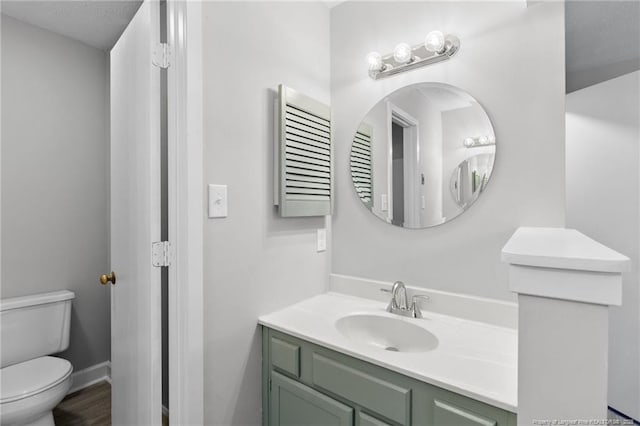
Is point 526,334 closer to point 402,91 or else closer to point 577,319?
point 577,319

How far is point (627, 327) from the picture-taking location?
1.44 m

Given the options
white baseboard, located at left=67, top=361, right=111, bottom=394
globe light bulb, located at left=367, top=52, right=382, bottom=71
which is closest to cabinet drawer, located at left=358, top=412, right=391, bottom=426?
globe light bulb, located at left=367, top=52, right=382, bottom=71

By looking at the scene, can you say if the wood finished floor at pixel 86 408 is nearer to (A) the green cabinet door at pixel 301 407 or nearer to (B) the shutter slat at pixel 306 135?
(A) the green cabinet door at pixel 301 407

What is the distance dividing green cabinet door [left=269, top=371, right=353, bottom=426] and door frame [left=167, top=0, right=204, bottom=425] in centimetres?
33

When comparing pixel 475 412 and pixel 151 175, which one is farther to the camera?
pixel 151 175

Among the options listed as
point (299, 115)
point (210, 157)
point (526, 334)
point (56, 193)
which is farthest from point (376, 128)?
point (56, 193)

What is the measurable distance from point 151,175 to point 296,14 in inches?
44.3

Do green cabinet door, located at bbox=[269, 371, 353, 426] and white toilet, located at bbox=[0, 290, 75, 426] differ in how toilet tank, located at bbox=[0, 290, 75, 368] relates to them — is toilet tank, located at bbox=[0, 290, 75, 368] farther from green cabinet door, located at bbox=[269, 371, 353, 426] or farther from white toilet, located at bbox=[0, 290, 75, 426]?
Answer: green cabinet door, located at bbox=[269, 371, 353, 426]

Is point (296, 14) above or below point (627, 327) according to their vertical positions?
above

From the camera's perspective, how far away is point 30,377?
5.42 ft

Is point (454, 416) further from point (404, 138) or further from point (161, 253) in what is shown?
point (404, 138)

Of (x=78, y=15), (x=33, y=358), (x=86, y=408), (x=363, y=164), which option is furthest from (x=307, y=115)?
(x=86, y=408)

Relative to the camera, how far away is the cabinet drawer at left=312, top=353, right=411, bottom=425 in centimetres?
100

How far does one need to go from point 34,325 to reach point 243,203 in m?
1.70
